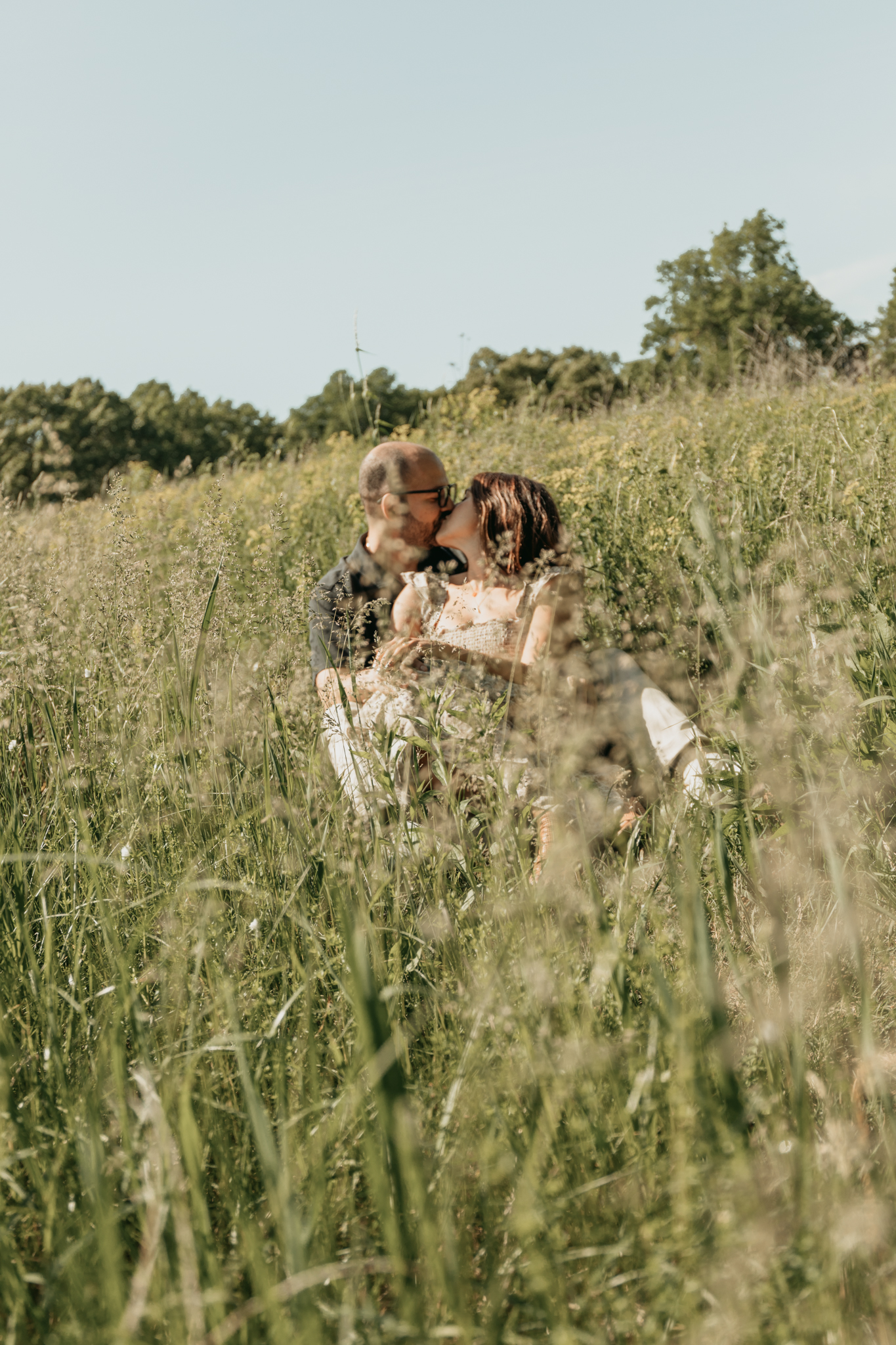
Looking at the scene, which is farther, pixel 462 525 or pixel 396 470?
pixel 396 470

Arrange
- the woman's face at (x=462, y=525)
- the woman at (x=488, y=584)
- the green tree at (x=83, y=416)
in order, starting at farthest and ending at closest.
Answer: the green tree at (x=83, y=416)
the woman's face at (x=462, y=525)
the woman at (x=488, y=584)

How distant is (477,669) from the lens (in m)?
2.70

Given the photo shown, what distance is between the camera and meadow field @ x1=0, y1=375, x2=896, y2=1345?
2.87 feet

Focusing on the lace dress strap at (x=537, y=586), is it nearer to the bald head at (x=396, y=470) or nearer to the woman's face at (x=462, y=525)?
the woman's face at (x=462, y=525)

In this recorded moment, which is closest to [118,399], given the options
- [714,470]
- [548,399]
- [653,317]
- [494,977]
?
[653,317]

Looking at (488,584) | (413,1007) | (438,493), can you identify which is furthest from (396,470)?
(413,1007)

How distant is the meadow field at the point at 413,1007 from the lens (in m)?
0.87

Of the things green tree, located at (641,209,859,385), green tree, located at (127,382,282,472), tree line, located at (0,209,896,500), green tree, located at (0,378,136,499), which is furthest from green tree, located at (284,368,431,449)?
green tree, located at (641,209,859,385)

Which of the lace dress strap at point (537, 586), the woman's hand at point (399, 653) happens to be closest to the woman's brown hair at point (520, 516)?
the lace dress strap at point (537, 586)

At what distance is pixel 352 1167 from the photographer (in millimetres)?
1186

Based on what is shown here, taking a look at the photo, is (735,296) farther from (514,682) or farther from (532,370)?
(514,682)

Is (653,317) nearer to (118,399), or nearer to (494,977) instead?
(118,399)

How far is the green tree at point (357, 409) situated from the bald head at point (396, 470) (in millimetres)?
184

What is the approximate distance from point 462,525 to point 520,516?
260mm
